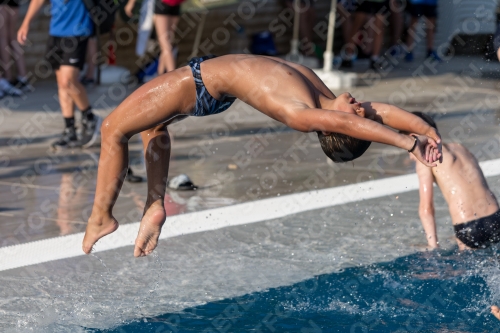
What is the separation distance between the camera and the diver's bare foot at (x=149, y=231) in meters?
4.84

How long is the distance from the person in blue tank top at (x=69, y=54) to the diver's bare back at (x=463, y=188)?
3.94 m

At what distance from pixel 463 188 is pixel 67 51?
4.19 metres

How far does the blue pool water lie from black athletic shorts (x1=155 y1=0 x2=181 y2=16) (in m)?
5.77

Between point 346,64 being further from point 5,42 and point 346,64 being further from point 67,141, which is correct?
point 67,141

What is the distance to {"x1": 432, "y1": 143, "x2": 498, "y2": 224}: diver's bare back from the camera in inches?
215

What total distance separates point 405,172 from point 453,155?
221cm

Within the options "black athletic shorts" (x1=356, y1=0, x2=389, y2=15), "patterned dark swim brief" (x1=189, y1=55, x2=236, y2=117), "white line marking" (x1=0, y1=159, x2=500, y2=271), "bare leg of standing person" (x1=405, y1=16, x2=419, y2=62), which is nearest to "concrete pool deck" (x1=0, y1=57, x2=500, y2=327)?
"white line marking" (x1=0, y1=159, x2=500, y2=271)

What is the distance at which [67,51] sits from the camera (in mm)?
8148

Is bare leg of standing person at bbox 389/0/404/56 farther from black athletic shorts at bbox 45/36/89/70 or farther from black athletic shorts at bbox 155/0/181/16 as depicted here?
black athletic shorts at bbox 45/36/89/70

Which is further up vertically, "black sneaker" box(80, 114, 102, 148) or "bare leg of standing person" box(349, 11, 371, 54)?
"black sneaker" box(80, 114, 102, 148)

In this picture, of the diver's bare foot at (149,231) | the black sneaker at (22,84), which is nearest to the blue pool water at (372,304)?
the diver's bare foot at (149,231)

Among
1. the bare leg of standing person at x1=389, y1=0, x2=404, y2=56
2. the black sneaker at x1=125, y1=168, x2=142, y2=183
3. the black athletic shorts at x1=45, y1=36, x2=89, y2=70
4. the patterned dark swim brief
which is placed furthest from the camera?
the bare leg of standing person at x1=389, y1=0, x2=404, y2=56

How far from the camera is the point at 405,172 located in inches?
303

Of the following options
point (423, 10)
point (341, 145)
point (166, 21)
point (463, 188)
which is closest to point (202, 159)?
point (166, 21)
